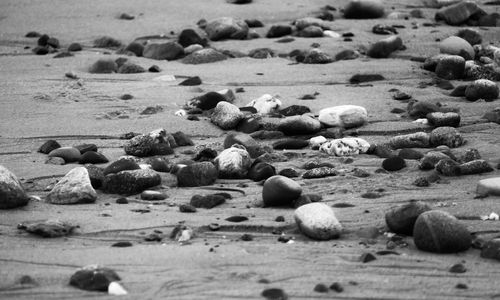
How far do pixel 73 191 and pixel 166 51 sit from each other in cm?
348

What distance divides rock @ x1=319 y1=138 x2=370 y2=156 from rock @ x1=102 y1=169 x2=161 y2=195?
3.98 ft

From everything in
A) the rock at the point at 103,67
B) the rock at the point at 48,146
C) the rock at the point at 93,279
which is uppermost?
the rock at the point at 93,279

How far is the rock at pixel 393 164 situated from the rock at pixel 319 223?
3.64 feet

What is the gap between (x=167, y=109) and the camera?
6.25 metres

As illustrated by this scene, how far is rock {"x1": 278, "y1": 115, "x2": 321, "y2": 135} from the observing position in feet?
18.5

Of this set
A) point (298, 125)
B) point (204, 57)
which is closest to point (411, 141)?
point (298, 125)

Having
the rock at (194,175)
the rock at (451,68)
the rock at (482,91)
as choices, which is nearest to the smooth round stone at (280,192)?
the rock at (194,175)

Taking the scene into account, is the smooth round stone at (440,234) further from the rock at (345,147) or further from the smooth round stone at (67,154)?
the smooth round stone at (67,154)

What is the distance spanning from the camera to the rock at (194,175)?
465cm

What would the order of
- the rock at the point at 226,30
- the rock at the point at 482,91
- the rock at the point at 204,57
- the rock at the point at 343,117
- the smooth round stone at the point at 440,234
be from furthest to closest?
the rock at the point at 226,30 → the rock at the point at 204,57 → the rock at the point at 482,91 → the rock at the point at 343,117 → the smooth round stone at the point at 440,234

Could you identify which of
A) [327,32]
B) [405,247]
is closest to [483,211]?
[405,247]

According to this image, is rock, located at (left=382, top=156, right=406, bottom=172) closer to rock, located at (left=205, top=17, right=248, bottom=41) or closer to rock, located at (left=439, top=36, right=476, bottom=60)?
rock, located at (left=439, top=36, right=476, bottom=60)

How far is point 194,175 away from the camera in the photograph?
466cm

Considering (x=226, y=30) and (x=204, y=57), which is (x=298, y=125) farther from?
(x=226, y=30)
